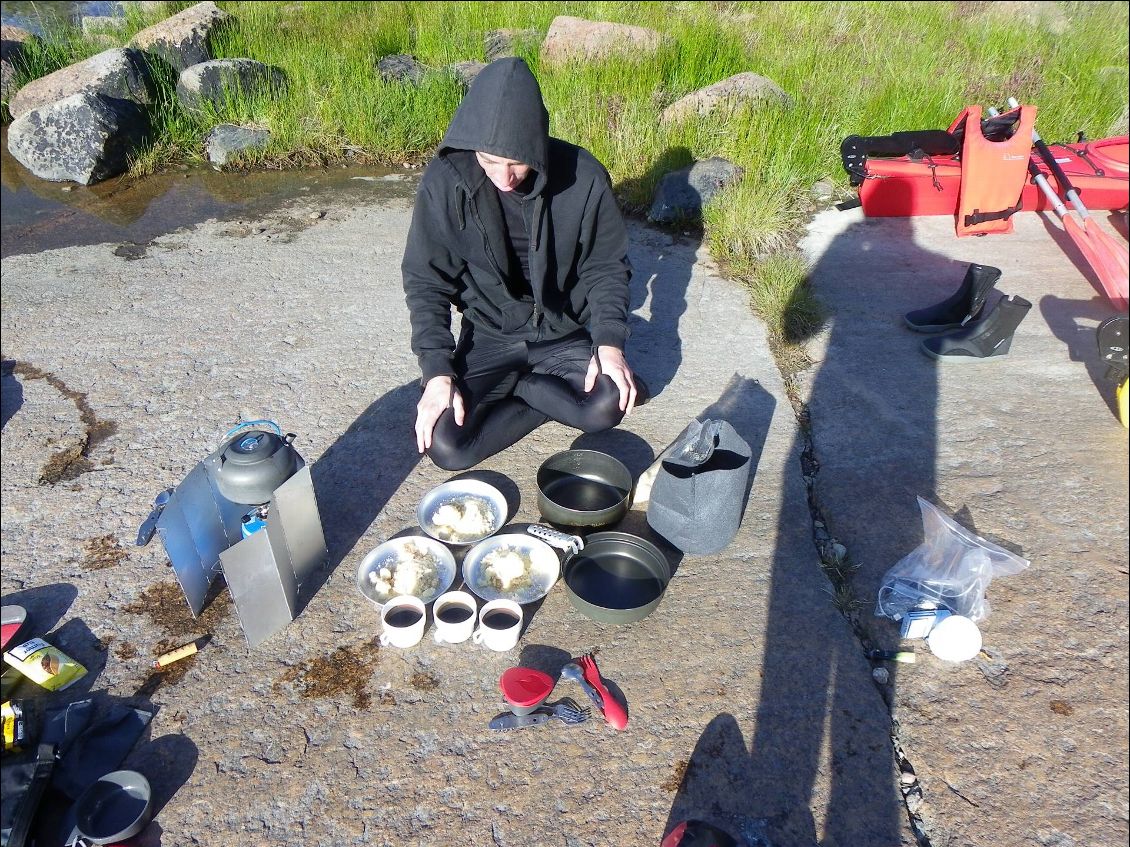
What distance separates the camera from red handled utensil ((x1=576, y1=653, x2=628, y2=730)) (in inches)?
87.8

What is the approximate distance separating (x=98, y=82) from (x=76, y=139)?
2.75ft

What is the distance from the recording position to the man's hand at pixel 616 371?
9.43ft

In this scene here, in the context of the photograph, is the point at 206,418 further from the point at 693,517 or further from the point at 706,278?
the point at 706,278

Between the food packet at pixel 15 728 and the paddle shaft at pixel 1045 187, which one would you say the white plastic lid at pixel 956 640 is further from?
the food packet at pixel 15 728

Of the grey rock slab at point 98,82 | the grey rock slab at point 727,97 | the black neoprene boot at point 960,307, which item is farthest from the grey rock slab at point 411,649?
the grey rock slab at point 98,82

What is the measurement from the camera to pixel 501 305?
10.2ft

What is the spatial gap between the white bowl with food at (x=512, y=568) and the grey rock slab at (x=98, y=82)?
5.54 metres

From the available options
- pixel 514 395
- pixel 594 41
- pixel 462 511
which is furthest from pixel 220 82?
pixel 462 511

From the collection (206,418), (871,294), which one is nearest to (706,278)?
(871,294)

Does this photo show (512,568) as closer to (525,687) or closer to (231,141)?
(525,687)

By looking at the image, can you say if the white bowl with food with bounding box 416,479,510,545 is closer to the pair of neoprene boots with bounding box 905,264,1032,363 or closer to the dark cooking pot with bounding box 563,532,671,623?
the dark cooking pot with bounding box 563,532,671,623

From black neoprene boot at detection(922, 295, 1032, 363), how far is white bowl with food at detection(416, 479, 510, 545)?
2.33m

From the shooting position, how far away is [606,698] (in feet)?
7.39

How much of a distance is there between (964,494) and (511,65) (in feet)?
7.66
